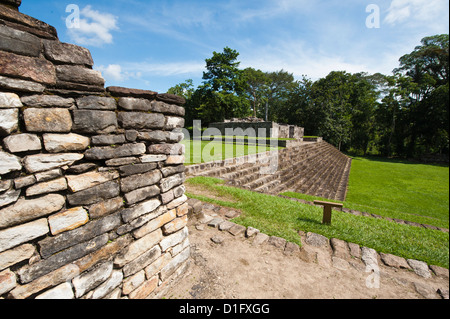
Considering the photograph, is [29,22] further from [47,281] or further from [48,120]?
[47,281]

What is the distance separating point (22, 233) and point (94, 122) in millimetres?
911

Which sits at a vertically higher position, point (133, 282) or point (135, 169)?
point (135, 169)

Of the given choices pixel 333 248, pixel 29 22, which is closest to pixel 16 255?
pixel 29 22

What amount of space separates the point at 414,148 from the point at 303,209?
31.5 metres

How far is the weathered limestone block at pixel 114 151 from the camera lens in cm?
169

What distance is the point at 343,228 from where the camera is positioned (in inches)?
161

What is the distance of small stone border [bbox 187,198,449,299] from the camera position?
9.77ft

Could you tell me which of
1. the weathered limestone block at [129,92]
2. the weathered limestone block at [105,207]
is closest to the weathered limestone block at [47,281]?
the weathered limestone block at [105,207]

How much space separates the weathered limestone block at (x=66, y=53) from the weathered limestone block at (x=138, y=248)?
171 centimetres

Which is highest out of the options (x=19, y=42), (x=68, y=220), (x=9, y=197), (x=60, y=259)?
(x=19, y=42)

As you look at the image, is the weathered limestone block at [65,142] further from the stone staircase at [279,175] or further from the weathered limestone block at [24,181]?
the stone staircase at [279,175]
